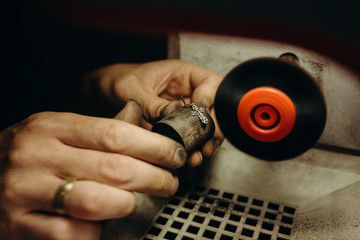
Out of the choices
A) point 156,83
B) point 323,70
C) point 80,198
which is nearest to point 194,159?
point 80,198

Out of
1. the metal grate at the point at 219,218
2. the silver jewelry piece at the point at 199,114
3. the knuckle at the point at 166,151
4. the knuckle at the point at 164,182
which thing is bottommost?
the metal grate at the point at 219,218

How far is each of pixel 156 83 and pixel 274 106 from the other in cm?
74

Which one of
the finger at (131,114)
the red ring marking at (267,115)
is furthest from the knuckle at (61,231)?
the red ring marking at (267,115)

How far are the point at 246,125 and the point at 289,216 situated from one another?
1.43 feet

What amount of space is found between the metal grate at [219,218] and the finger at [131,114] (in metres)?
0.35

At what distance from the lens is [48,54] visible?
184 cm

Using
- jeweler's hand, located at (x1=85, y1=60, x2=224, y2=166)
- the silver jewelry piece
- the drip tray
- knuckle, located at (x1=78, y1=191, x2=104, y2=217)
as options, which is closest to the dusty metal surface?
the drip tray

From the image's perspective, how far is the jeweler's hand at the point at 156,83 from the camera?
3.73 feet

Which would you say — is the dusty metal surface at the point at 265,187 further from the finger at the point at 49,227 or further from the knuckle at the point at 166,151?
the knuckle at the point at 166,151

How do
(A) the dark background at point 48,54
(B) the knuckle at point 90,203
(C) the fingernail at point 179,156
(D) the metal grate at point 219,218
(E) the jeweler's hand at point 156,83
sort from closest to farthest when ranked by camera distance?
(B) the knuckle at point 90,203 → (C) the fingernail at point 179,156 → (D) the metal grate at point 219,218 → (E) the jeweler's hand at point 156,83 → (A) the dark background at point 48,54

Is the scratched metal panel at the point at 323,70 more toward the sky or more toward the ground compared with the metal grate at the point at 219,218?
more toward the sky

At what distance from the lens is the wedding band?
710 mm

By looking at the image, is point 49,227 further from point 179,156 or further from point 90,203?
point 179,156

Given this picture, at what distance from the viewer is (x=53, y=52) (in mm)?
1874
